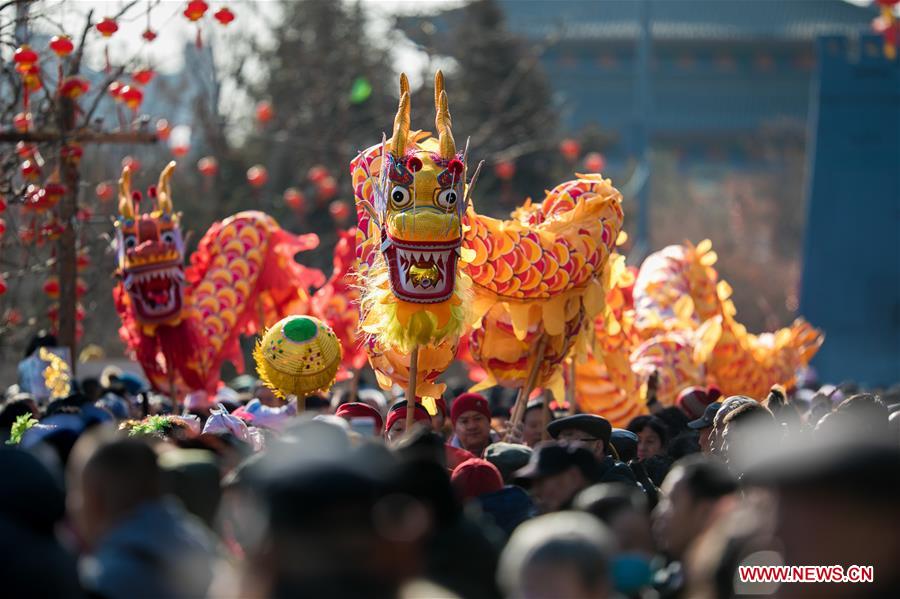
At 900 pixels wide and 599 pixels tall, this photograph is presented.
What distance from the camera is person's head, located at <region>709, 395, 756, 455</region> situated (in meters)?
7.06

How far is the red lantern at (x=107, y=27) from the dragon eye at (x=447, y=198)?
355 cm

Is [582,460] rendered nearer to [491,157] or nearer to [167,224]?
[167,224]

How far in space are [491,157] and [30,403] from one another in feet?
40.2

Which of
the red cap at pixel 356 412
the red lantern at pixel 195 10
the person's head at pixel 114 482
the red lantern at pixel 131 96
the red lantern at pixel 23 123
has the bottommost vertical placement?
the red cap at pixel 356 412

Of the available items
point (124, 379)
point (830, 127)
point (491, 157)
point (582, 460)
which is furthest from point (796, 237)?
point (582, 460)

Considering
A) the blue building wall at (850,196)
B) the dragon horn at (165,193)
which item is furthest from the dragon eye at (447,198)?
the blue building wall at (850,196)

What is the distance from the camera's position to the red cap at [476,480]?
220 inches

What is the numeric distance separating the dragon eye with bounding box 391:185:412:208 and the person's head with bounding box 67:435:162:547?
3.49m

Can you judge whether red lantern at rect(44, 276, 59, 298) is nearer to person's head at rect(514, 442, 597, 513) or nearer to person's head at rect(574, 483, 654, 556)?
person's head at rect(514, 442, 597, 513)

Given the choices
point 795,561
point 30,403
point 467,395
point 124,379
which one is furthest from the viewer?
point 124,379

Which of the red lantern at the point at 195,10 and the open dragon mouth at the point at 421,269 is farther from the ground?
the red lantern at the point at 195,10

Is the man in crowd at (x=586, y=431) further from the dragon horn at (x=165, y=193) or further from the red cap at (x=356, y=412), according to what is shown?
the dragon horn at (x=165, y=193)

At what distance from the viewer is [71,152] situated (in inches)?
Answer: 422

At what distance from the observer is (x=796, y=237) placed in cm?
3588
